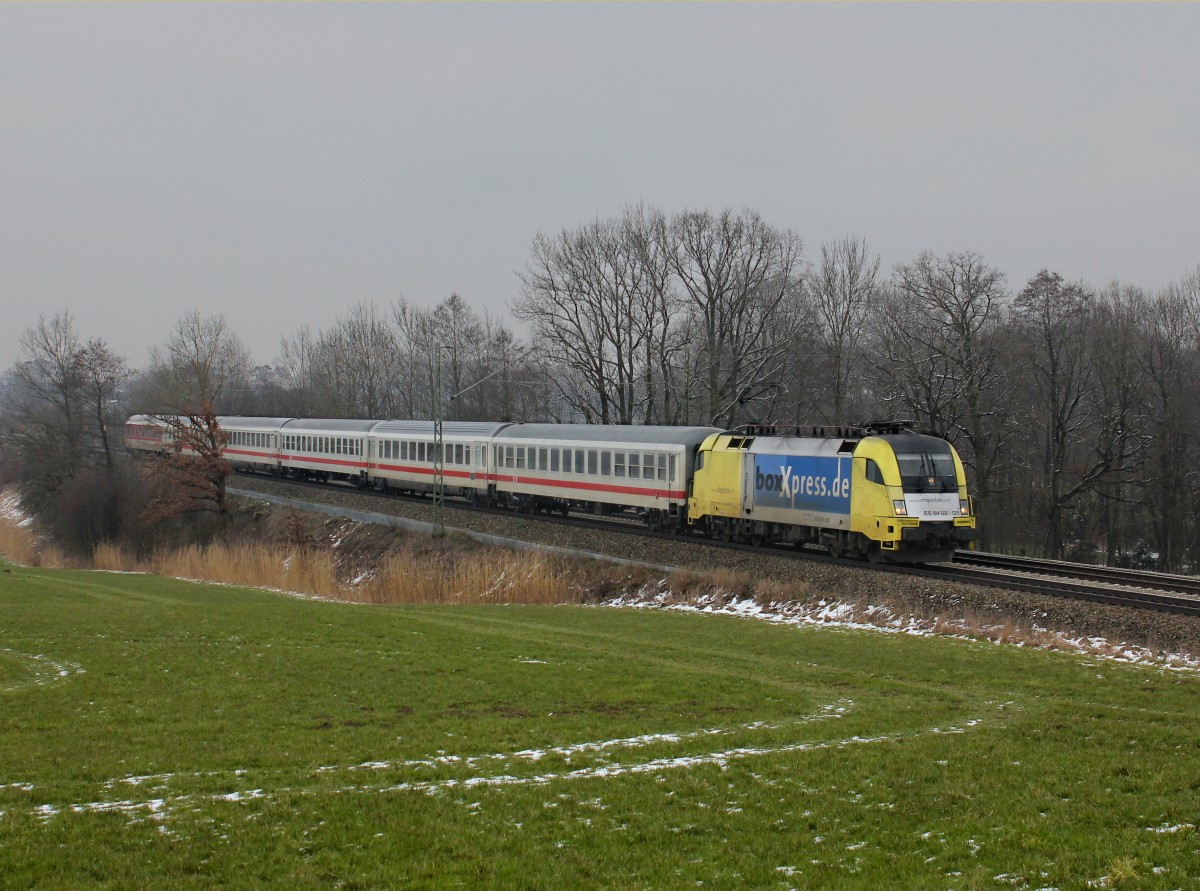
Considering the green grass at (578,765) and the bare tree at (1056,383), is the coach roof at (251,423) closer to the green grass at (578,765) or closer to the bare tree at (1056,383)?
→ the bare tree at (1056,383)

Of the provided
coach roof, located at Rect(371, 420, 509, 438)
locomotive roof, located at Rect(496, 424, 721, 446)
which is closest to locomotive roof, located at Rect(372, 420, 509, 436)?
coach roof, located at Rect(371, 420, 509, 438)

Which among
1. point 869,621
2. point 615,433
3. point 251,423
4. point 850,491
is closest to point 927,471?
point 850,491

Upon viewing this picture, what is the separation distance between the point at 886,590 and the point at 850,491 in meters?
3.27

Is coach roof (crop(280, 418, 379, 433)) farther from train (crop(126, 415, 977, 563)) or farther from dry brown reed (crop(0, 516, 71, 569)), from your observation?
dry brown reed (crop(0, 516, 71, 569))

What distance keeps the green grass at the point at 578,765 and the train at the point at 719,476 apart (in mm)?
7326

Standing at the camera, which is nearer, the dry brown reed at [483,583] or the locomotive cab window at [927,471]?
the locomotive cab window at [927,471]

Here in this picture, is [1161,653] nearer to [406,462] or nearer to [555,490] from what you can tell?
[555,490]

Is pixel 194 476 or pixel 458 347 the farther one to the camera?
pixel 458 347

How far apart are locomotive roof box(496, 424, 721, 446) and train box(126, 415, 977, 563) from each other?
0.06 metres

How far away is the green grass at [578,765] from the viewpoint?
7.43 meters

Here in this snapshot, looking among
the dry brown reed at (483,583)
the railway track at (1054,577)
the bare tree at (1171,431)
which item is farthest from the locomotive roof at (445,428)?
the bare tree at (1171,431)

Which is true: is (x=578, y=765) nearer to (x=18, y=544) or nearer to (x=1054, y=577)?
(x=1054, y=577)

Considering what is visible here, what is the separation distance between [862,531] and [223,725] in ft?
60.3

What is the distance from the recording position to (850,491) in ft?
89.1
